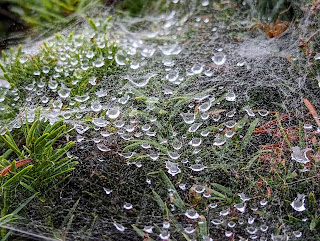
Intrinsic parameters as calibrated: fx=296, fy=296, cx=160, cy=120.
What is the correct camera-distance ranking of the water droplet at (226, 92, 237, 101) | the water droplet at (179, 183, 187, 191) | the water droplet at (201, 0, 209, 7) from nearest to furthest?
1. the water droplet at (179, 183, 187, 191)
2. the water droplet at (226, 92, 237, 101)
3. the water droplet at (201, 0, 209, 7)

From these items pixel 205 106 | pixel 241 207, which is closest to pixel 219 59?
pixel 205 106

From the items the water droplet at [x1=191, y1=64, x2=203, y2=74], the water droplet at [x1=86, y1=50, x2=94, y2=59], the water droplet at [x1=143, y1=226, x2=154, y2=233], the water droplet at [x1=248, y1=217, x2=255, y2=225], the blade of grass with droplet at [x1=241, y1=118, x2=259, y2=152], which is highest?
the water droplet at [x1=86, y1=50, x2=94, y2=59]

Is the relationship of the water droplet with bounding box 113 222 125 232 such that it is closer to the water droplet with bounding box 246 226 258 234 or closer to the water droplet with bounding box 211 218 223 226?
the water droplet with bounding box 211 218 223 226

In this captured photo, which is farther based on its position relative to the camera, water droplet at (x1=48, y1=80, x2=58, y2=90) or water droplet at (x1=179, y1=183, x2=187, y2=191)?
water droplet at (x1=48, y1=80, x2=58, y2=90)

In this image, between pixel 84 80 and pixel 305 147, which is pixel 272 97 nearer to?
pixel 305 147

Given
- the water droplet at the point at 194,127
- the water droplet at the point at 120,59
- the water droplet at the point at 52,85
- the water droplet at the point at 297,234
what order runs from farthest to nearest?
the water droplet at the point at 120,59, the water droplet at the point at 52,85, the water droplet at the point at 194,127, the water droplet at the point at 297,234

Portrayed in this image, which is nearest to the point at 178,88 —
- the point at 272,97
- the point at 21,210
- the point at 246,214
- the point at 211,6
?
→ the point at 272,97

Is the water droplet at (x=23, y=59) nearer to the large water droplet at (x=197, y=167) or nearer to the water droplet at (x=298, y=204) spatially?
the large water droplet at (x=197, y=167)

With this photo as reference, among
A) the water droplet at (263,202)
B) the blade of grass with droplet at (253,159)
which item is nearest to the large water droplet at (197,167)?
the blade of grass with droplet at (253,159)

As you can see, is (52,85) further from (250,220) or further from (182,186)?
(250,220)

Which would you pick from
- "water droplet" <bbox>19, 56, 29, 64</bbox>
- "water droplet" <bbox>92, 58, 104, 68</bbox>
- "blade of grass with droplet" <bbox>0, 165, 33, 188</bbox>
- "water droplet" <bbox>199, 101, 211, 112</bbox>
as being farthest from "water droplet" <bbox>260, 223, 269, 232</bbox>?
"water droplet" <bbox>19, 56, 29, 64</bbox>

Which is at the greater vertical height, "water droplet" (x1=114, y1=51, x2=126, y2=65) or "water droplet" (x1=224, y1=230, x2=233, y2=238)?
"water droplet" (x1=114, y1=51, x2=126, y2=65)
